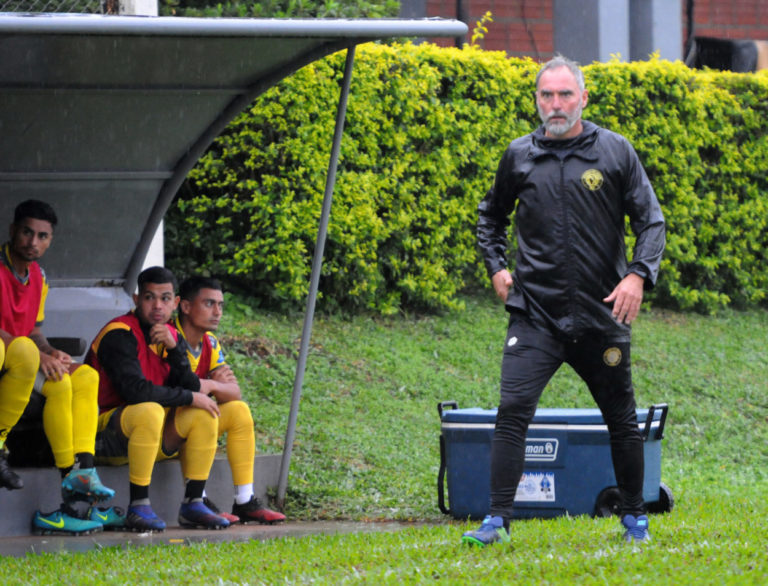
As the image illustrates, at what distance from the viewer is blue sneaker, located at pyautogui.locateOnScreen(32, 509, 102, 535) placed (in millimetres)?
5926

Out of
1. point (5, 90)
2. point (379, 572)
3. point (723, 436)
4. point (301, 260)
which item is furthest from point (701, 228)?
point (379, 572)

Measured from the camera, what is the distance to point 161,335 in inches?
251

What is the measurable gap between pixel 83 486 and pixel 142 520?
40cm

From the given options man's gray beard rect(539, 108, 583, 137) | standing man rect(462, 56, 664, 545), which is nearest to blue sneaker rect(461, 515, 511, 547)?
standing man rect(462, 56, 664, 545)

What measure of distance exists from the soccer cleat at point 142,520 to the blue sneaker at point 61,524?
178 mm

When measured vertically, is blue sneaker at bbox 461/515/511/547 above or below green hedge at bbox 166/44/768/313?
below

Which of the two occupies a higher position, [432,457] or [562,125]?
[562,125]

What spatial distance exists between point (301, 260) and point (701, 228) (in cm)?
492

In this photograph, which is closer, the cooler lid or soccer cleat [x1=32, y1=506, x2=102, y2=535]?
soccer cleat [x1=32, y1=506, x2=102, y2=535]

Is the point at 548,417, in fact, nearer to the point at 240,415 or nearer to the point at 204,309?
the point at 240,415

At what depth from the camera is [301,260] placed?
1078 centimetres

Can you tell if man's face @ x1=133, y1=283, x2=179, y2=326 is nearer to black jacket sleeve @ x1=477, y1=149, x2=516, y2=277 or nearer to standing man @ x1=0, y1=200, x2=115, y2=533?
standing man @ x1=0, y1=200, x2=115, y2=533

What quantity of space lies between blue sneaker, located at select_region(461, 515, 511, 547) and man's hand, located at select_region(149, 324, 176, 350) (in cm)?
214

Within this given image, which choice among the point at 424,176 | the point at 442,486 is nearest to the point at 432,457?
the point at 442,486
